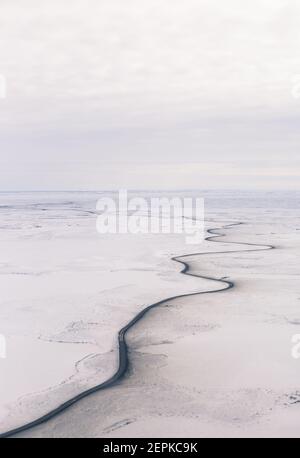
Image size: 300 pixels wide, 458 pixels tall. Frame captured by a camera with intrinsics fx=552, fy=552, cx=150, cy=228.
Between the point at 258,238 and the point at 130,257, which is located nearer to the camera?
the point at 130,257

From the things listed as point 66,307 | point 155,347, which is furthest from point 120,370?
point 66,307

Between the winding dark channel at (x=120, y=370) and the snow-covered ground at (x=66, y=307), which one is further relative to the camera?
the snow-covered ground at (x=66, y=307)

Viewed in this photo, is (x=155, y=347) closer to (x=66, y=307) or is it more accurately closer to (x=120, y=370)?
(x=120, y=370)

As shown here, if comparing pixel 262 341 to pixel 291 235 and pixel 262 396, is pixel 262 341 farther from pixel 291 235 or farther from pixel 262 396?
pixel 291 235

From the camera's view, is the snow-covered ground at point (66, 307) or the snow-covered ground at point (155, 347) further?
the snow-covered ground at point (66, 307)

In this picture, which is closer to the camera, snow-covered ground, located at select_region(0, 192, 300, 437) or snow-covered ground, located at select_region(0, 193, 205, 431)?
snow-covered ground, located at select_region(0, 192, 300, 437)

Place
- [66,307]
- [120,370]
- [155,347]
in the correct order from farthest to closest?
[66,307]
[155,347]
[120,370]

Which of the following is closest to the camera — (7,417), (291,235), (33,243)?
(7,417)
